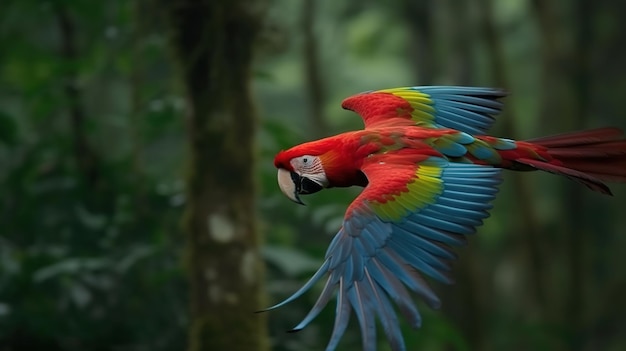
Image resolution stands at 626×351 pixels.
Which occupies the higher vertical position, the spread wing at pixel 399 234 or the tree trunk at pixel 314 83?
the spread wing at pixel 399 234

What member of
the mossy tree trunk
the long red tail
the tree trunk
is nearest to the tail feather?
the long red tail

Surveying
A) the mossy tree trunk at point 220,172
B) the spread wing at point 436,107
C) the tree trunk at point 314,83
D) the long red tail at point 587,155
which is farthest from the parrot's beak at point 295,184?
the tree trunk at point 314,83

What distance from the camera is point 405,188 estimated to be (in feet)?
8.82

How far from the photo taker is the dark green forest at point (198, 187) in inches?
171

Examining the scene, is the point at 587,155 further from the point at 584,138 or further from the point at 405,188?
the point at 405,188

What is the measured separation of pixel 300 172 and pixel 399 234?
464 millimetres

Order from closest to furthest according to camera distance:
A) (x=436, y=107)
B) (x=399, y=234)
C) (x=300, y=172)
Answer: (x=399, y=234), (x=300, y=172), (x=436, y=107)

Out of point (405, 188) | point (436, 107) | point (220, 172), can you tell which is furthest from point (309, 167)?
point (220, 172)

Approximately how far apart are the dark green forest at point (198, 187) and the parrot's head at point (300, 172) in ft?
4.18

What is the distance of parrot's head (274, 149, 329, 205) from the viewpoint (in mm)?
2965

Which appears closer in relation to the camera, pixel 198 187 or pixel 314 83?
pixel 198 187

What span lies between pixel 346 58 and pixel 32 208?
444cm

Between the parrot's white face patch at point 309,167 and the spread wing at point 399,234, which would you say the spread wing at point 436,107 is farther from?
the spread wing at point 399,234

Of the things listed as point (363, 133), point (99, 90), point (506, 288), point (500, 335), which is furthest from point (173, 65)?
point (506, 288)
